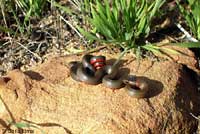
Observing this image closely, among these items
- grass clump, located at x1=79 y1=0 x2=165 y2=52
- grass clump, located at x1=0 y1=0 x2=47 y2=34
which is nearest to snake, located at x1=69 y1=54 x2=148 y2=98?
grass clump, located at x1=79 y1=0 x2=165 y2=52

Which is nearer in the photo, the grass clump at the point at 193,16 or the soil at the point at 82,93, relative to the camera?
the soil at the point at 82,93

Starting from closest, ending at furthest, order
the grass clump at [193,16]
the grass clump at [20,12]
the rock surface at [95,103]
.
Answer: the rock surface at [95,103]
the grass clump at [193,16]
the grass clump at [20,12]

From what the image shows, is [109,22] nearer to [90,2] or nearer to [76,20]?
[90,2]

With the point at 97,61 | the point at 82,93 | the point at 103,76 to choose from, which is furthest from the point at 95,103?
the point at 97,61

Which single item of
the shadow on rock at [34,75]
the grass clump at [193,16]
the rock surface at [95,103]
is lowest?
the rock surface at [95,103]

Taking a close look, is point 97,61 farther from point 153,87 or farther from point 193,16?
point 193,16

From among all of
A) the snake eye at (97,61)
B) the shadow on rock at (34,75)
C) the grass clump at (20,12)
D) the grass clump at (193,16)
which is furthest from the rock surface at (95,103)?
the grass clump at (20,12)

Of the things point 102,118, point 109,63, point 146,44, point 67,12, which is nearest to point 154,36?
point 146,44

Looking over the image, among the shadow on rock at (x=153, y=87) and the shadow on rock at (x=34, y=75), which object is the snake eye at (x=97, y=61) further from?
the shadow on rock at (x=34, y=75)
